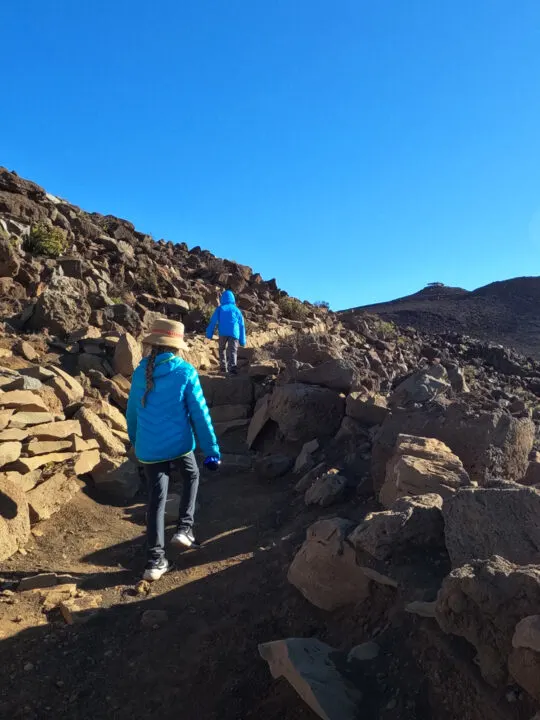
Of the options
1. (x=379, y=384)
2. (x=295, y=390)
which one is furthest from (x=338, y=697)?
(x=379, y=384)

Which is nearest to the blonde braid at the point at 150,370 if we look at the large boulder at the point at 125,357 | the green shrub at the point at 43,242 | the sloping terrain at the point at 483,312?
the large boulder at the point at 125,357

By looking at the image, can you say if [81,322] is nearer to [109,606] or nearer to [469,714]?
[109,606]

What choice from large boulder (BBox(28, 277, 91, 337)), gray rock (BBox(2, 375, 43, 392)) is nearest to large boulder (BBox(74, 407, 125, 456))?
gray rock (BBox(2, 375, 43, 392))

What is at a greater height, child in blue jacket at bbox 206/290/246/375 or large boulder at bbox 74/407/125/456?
child in blue jacket at bbox 206/290/246/375

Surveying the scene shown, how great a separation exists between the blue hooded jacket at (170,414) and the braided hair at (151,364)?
22 millimetres

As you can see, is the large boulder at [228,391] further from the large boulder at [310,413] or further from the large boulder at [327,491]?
the large boulder at [327,491]

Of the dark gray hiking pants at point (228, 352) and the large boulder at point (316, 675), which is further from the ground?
the dark gray hiking pants at point (228, 352)

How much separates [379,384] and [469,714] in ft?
18.7

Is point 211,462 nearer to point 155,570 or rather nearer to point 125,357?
point 155,570

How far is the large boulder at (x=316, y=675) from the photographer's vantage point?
6.73 feet

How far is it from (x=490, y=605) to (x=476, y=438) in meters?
2.36

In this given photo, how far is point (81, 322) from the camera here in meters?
8.35

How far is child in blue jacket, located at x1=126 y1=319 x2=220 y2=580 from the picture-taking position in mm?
3982

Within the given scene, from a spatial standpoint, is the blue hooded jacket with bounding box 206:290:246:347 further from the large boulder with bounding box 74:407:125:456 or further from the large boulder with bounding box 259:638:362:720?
the large boulder with bounding box 259:638:362:720
